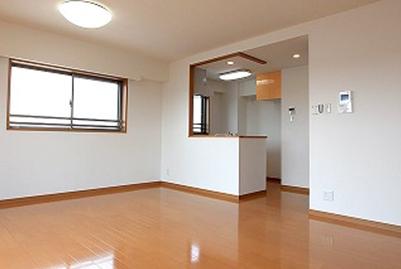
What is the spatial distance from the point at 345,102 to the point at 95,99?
160 inches

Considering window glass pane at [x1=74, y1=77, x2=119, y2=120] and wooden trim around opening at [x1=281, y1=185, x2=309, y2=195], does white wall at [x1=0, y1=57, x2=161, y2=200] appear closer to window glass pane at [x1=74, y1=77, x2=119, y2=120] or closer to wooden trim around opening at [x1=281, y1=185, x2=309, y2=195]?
window glass pane at [x1=74, y1=77, x2=119, y2=120]

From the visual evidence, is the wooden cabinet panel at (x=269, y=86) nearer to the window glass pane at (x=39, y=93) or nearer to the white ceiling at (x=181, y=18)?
the white ceiling at (x=181, y=18)

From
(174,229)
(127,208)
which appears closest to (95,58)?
(127,208)

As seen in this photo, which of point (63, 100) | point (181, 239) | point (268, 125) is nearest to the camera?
point (181, 239)

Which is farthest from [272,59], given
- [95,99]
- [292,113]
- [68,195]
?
[68,195]

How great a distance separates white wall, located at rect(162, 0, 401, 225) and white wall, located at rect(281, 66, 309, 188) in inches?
70.7

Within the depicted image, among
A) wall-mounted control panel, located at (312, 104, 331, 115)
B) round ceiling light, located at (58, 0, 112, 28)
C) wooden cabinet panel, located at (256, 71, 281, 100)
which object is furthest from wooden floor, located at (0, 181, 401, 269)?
wooden cabinet panel, located at (256, 71, 281, 100)

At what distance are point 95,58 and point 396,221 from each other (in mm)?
4729

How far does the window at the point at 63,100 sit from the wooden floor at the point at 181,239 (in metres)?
1.36

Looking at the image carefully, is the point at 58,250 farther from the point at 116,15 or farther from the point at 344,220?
the point at 344,220

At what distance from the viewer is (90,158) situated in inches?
190

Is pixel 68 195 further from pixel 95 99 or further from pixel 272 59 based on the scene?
pixel 272 59

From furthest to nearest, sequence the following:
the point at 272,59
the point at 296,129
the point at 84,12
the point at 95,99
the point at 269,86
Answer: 1. the point at 269,86
2. the point at 296,129
3. the point at 95,99
4. the point at 272,59
5. the point at 84,12

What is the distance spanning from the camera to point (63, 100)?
4.65m
